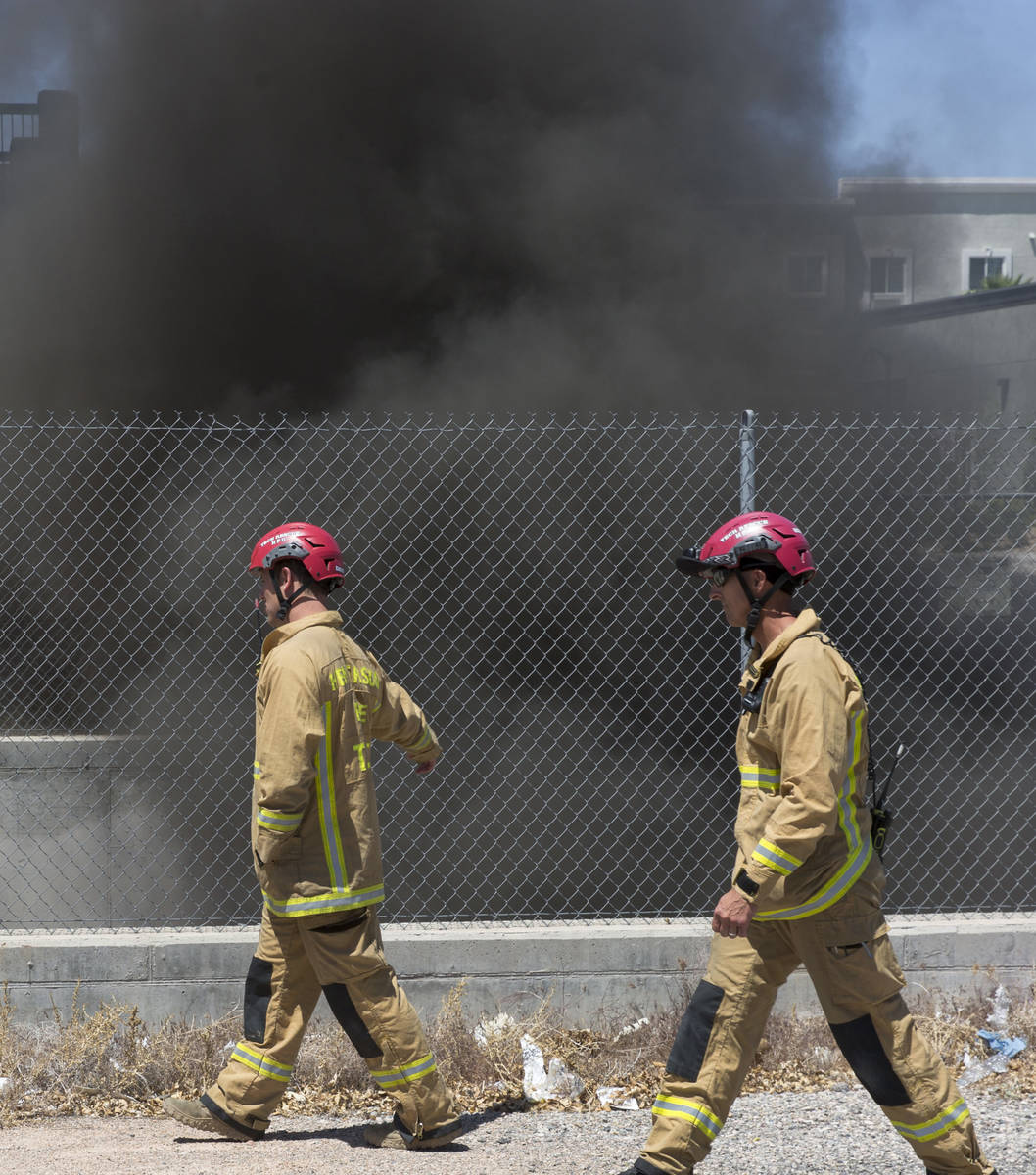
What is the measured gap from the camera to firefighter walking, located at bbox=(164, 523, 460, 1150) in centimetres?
323

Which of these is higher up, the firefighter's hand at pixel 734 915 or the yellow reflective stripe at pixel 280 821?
the yellow reflective stripe at pixel 280 821

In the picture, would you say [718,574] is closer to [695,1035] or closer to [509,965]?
[695,1035]

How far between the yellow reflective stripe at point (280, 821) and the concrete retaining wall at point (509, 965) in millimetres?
1085

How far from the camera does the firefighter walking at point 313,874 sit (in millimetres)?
3230

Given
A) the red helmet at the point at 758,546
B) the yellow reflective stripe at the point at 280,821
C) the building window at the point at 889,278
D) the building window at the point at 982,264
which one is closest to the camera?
the red helmet at the point at 758,546

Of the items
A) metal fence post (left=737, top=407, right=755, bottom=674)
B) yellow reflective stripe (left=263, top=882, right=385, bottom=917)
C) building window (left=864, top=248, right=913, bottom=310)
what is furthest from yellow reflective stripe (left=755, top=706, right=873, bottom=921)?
building window (left=864, top=248, right=913, bottom=310)

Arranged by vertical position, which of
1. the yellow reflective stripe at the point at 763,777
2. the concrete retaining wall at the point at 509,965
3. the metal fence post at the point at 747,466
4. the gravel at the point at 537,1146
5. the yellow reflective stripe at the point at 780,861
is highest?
the metal fence post at the point at 747,466

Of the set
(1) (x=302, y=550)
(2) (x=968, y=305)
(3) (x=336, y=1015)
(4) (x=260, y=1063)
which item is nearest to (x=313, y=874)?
(3) (x=336, y=1015)

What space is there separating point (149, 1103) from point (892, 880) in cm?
523

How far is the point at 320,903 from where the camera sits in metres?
3.26

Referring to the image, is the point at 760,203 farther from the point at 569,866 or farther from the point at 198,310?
the point at 569,866

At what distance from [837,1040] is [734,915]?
1.32 ft

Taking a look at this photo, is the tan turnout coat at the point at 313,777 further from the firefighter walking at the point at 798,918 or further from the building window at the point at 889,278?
the building window at the point at 889,278

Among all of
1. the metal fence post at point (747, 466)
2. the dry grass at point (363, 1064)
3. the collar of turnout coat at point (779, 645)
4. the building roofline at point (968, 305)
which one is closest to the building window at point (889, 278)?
the building roofline at point (968, 305)
